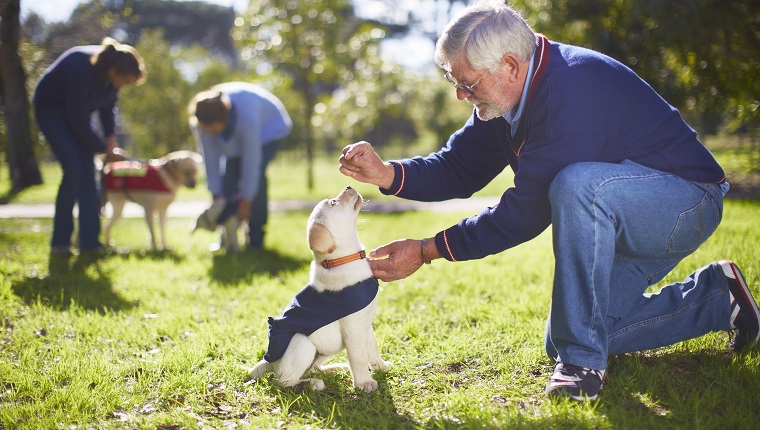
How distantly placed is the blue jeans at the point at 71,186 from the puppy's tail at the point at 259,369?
4249 mm

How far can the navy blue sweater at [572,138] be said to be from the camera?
286cm

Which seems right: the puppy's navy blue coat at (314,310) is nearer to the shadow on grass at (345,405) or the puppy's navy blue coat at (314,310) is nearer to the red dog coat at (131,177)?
the shadow on grass at (345,405)

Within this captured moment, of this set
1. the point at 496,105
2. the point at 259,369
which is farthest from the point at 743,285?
the point at 259,369

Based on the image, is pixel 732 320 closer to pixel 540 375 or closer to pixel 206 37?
pixel 540 375

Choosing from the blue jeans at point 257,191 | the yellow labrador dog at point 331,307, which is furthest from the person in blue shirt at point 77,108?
the yellow labrador dog at point 331,307

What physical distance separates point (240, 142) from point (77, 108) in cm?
170

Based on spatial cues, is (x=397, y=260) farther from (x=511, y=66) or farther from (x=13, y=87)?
(x=13, y=87)

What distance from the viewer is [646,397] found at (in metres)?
2.87

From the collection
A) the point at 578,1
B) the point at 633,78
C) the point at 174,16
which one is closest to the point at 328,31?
A: the point at 578,1

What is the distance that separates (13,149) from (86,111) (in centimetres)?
291

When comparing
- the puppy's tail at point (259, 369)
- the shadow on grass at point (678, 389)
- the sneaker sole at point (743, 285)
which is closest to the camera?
the shadow on grass at point (678, 389)

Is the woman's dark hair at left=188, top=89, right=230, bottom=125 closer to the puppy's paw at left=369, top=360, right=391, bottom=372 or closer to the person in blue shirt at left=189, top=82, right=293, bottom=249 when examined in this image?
the person in blue shirt at left=189, top=82, right=293, bottom=249

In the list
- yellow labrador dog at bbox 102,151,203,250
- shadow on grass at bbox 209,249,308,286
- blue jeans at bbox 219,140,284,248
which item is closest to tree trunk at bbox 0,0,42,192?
yellow labrador dog at bbox 102,151,203,250

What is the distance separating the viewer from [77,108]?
20.9ft
